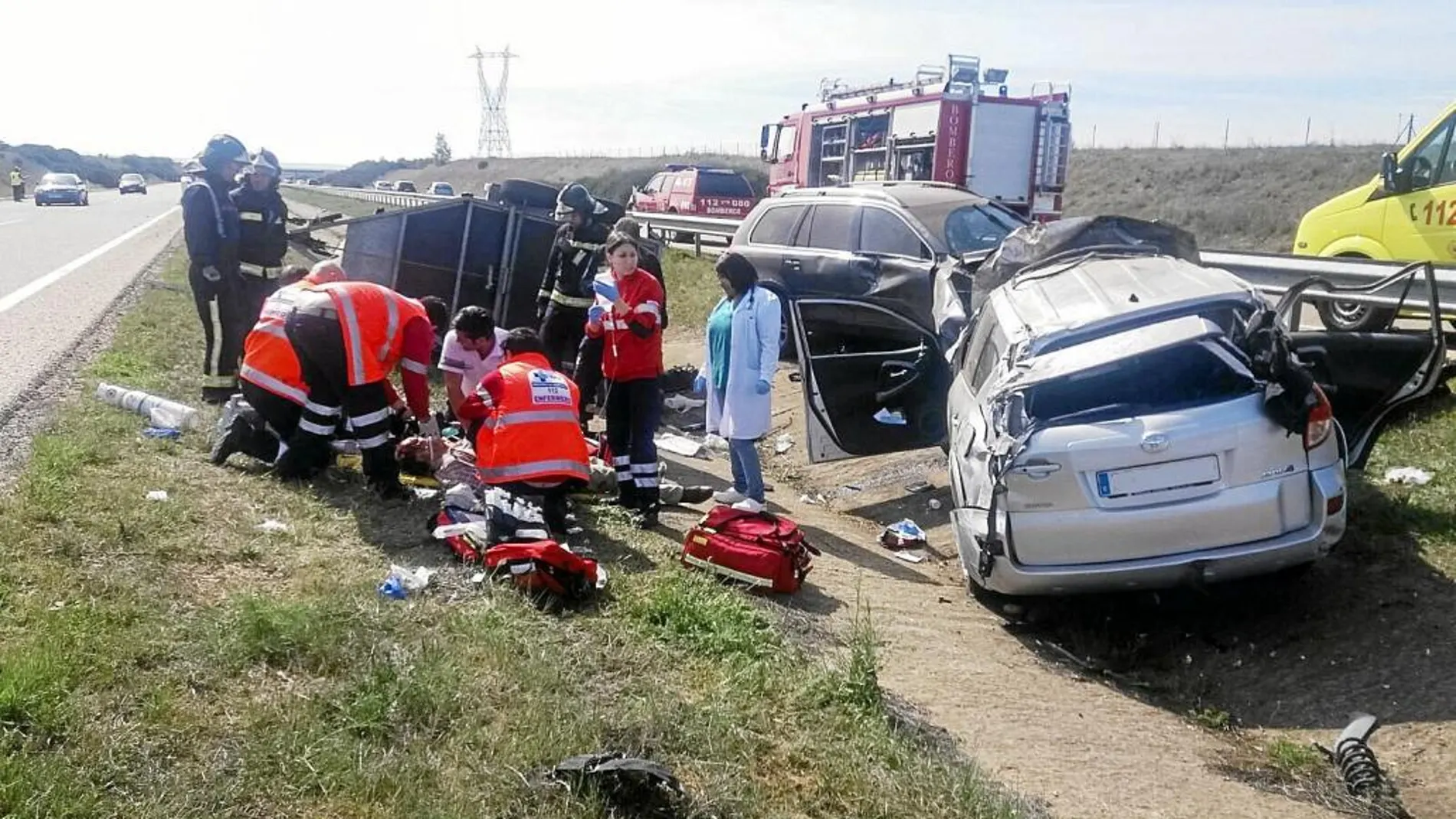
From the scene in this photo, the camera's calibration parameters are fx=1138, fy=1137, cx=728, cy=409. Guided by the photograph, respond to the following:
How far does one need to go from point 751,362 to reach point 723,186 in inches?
680

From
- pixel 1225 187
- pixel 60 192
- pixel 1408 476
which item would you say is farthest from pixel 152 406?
pixel 60 192

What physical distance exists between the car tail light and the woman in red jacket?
3302mm

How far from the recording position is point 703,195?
23031mm

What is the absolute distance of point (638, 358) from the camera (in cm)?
655

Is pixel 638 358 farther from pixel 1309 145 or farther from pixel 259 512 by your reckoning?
pixel 1309 145

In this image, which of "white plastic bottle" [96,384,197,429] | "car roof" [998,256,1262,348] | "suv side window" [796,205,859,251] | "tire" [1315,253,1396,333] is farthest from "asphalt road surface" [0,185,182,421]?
"tire" [1315,253,1396,333]

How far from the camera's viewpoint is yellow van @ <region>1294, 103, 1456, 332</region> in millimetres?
8547

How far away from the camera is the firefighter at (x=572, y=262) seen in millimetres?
8180

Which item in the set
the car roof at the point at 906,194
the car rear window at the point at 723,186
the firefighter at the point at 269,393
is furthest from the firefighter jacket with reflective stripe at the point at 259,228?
the car rear window at the point at 723,186

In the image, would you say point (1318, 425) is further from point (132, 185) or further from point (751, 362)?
point (132, 185)

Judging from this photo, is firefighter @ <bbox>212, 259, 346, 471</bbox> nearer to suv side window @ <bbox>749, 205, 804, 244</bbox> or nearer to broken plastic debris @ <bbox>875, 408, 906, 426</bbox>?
broken plastic debris @ <bbox>875, 408, 906, 426</bbox>

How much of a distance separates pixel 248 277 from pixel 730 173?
16.5 m

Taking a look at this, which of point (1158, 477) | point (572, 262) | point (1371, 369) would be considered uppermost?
point (572, 262)

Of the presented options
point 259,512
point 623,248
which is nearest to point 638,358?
point 623,248
